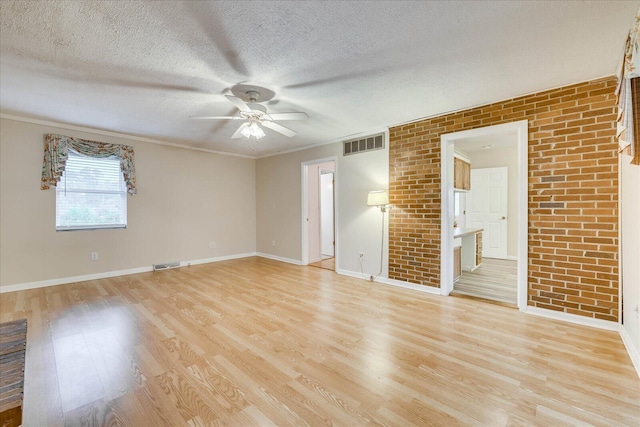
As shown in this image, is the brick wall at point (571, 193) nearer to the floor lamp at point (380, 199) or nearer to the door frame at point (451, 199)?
the door frame at point (451, 199)

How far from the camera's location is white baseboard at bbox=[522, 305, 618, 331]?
8.70ft

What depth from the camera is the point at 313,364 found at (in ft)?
6.95

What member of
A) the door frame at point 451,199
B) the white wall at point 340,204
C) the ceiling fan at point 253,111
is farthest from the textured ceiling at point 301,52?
the white wall at point 340,204

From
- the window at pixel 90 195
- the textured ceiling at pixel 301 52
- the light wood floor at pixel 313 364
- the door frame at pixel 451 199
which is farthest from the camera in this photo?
the window at pixel 90 195

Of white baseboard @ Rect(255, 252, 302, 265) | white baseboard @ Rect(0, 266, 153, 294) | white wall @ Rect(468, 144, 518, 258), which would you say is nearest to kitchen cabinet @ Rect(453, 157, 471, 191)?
white wall @ Rect(468, 144, 518, 258)

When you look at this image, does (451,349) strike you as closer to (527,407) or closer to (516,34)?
(527,407)

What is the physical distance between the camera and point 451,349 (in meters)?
2.33

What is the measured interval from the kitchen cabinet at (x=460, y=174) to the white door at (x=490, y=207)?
3.01 feet

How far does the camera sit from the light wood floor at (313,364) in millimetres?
1619

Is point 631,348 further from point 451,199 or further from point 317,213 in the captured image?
point 317,213

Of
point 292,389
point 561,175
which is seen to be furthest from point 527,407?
point 561,175

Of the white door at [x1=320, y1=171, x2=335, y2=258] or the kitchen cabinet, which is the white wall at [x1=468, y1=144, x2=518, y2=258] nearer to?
the kitchen cabinet

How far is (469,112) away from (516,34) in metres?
1.54

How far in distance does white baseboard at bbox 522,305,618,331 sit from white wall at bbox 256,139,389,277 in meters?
1.89
